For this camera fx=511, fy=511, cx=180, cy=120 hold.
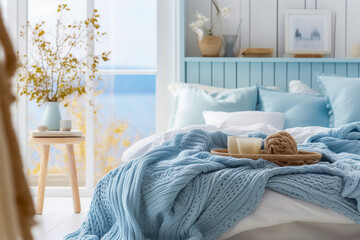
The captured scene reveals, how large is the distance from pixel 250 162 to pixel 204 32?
2.28m

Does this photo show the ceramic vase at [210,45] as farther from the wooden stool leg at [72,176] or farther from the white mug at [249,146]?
the white mug at [249,146]

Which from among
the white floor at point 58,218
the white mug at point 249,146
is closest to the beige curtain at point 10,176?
the white mug at point 249,146

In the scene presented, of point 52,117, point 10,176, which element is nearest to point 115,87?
point 52,117

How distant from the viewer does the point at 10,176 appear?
45 centimetres

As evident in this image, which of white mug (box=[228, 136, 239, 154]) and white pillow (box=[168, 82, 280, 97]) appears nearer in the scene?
white mug (box=[228, 136, 239, 154])

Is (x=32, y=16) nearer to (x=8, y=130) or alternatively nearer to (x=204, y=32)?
(x=204, y=32)

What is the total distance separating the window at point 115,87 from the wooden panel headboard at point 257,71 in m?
0.37

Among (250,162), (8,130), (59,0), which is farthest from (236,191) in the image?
(59,0)

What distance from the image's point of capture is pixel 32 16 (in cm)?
417

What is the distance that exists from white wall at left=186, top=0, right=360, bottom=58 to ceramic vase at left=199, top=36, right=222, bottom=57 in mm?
213

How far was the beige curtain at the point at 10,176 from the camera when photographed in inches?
17.3

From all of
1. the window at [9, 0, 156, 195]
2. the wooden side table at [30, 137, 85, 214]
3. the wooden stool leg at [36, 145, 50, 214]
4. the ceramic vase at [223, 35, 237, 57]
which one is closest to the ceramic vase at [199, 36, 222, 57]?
the ceramic vase at [223, 35, 237, 57]

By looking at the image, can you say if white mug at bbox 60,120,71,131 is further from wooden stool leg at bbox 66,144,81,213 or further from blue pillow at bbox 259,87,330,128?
blue pillow at bbox 259,87,330,128

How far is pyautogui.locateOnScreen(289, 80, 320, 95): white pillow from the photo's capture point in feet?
12.3
